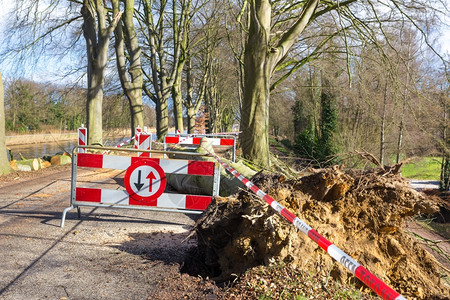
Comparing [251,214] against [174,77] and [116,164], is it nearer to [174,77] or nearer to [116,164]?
[116,164]

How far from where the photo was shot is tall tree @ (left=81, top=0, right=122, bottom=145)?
46.6 ft

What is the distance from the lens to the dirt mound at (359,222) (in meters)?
3.44

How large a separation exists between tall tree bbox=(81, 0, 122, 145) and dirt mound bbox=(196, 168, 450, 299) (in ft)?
39.8

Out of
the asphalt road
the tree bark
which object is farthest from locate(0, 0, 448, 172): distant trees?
the asphalt road

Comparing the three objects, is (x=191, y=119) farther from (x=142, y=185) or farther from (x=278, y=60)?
(x=142, y=185)

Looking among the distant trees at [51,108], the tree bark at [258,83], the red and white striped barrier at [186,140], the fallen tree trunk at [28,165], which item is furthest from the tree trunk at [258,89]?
the distant trees at [51,108]

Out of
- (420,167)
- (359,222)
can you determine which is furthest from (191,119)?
(359,222)

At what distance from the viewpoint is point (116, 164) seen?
548cm

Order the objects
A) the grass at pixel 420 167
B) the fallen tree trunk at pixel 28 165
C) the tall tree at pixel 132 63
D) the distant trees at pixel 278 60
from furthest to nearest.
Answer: the tall tree at pixel 132 63 < the fallen tree trunk at pixel 28 165 < the distant trees at pixel 278 60 < the grass at pixel 420 167

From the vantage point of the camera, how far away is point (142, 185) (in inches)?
216

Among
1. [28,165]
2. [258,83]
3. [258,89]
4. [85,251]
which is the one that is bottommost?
[28,165]

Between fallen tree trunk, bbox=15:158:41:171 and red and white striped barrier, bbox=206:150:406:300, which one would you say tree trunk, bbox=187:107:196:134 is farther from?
red and white striped barrier, bbox=206:150:406:300

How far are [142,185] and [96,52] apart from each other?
10.6 m

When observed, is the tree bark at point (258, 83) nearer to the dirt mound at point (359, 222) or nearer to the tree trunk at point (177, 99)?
the dirt mound at point (359, 222)
